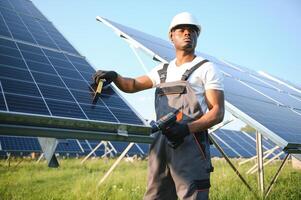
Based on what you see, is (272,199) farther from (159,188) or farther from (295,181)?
(159,188)

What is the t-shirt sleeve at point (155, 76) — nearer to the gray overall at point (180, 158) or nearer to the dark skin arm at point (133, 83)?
the dark skin arm at point (133, 83)

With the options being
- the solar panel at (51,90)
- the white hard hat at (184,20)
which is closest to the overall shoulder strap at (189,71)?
the white hard hat at (184,20)

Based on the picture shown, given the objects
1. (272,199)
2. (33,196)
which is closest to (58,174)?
(33,196)

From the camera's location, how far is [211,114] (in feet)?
9.89

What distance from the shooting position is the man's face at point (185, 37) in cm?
332

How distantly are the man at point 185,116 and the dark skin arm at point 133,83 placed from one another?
0.12 m

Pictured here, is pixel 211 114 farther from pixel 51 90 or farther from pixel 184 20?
pixel 51 90

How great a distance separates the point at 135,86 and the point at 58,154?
1248cm

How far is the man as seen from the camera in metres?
2.96

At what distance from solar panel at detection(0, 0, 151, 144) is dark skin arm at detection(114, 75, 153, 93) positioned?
1.44ft

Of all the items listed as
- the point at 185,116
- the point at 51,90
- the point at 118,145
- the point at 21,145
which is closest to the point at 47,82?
the point at 51,90

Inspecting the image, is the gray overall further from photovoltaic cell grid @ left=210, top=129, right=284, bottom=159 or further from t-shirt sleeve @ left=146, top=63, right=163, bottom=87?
photovoltaic cell grid @ left=210, top=129, right=284, bottom=159

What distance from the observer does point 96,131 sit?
3.70 m

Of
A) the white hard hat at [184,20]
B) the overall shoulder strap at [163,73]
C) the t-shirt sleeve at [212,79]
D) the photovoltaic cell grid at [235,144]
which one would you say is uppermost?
the white hard hat at [184,20]
